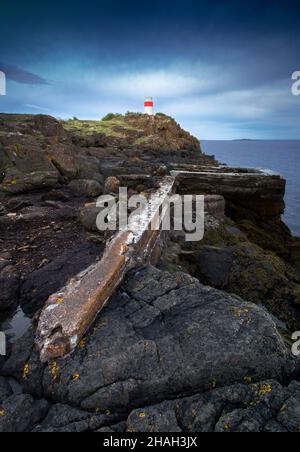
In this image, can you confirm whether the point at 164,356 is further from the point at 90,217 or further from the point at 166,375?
the point at 90,217

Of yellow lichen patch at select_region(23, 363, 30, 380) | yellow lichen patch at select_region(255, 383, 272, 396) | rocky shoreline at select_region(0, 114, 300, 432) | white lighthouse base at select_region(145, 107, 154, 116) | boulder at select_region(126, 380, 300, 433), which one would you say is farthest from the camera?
white lighthouse base at select_region(145, 107, 154, 116)

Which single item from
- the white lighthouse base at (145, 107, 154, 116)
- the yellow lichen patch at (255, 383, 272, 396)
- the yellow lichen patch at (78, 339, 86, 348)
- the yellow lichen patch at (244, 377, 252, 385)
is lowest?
the yellow lichen patch at (244, 377, 252, 385)

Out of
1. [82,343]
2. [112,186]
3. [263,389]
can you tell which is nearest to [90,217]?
[112,186]

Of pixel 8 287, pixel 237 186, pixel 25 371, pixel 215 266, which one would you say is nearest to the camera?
pixel 25 371

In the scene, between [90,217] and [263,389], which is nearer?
[263,389]

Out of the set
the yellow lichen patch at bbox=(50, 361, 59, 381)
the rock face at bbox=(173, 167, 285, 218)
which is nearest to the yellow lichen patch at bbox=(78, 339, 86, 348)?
the yellow lichen patch at bbox=(50, 361, 59, 381)

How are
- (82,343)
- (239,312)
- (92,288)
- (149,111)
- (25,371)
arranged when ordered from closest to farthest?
(25,371) → (82,343) → (239,312) → (92,288) → (149,111)

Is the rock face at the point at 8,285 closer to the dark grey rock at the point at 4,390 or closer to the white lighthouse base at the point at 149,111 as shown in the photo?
the dark grey rock at the point at 4,390

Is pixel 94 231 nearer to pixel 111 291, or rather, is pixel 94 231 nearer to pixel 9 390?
pixel 111 291

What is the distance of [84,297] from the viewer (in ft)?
10.4

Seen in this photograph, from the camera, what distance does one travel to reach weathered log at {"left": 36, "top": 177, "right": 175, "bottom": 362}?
273cm

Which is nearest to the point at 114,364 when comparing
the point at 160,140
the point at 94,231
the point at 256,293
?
the point at 94,231

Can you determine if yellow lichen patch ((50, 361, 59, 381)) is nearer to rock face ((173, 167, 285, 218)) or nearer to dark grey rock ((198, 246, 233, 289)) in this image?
dark grey rock ((198, 246, 233, 289))

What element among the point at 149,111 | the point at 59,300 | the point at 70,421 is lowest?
the point at 70,421
